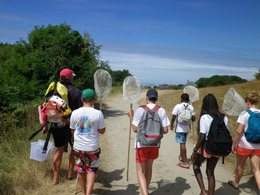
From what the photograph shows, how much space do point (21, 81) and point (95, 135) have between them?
25.0 feet

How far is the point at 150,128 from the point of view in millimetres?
3453

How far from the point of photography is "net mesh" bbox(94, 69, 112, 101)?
15.1ft

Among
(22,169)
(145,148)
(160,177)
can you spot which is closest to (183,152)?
(160,177)

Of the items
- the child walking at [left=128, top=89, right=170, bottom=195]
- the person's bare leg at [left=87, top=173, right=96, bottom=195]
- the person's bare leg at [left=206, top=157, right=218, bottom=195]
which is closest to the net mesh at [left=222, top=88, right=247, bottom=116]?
the person's bare leg at [left=206, top=157, right=218, bottom=195]

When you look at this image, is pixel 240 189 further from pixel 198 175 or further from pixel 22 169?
pixel 22 169

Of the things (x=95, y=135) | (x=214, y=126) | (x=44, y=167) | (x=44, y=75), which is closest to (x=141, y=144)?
(x=95, y=135)

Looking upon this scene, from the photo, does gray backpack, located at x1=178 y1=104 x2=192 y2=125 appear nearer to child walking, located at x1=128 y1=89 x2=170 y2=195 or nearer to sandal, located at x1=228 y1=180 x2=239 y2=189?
sandal, located at x1=228 y1=180 x2=239 y2=189

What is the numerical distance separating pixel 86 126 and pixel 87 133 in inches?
4.8

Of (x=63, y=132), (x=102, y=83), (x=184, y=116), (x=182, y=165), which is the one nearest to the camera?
(x=63, y=132)

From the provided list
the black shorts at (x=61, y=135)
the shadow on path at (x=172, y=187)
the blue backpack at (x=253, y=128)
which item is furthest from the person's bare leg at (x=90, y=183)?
the blue backpack at (x=253, y=128)

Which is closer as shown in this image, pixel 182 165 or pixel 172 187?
pixel 172 187

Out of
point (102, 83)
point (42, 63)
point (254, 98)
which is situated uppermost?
point (42, 63)

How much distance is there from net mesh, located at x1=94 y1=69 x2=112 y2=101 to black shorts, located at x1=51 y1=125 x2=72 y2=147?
1.08 metres

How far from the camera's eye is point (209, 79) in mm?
49250
